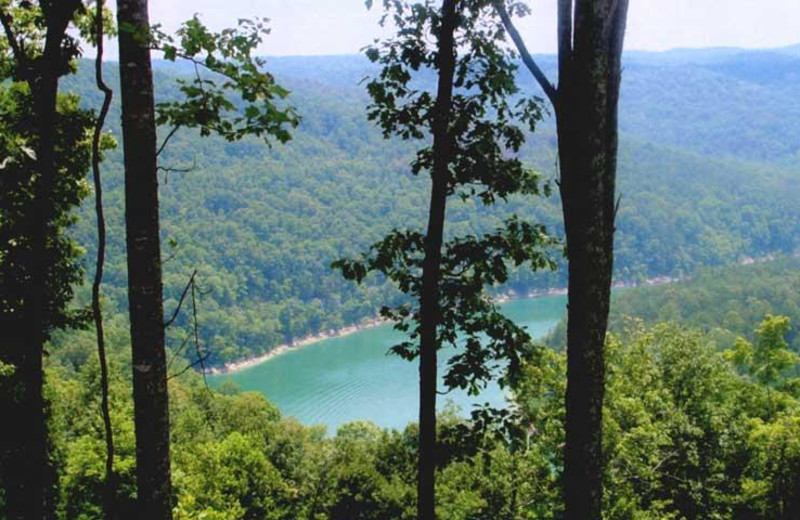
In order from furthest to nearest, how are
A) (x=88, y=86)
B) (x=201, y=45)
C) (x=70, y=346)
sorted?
(x=88, y=86)
(x=70, y=346)
(x=201, y=45)

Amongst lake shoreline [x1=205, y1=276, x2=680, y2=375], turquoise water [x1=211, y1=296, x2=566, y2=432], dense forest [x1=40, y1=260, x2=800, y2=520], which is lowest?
lake shoreline [x1=205, y1=276, x2=680, y2=375]

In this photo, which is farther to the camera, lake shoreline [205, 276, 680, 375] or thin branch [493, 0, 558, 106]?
lake shoreline [205, 276, 680, 375]

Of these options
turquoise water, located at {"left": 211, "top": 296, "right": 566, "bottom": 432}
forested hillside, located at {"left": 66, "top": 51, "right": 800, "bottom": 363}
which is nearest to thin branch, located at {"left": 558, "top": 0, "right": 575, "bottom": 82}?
turquoise water, located at {"left": 211, "top": 296, "right": 566, "bottom": 432}

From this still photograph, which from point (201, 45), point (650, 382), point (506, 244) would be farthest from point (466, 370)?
point (650, 382)

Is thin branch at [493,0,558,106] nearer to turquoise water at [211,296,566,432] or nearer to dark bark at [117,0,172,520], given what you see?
dark bark at [117,0,172,520]

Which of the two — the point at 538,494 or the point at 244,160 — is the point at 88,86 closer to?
the point at 244,160

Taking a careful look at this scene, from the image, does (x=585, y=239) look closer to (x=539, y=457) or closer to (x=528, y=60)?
(x=528, y=60)
